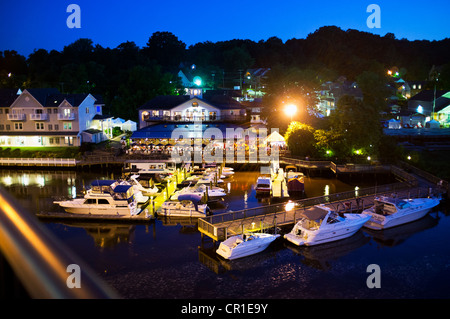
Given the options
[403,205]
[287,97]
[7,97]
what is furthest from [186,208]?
[7,97]

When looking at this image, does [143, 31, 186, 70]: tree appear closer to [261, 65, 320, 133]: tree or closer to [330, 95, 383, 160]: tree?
[261, 65, 320, 133]: tree

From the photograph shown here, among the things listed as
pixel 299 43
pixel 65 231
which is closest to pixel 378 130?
pixel 65 231

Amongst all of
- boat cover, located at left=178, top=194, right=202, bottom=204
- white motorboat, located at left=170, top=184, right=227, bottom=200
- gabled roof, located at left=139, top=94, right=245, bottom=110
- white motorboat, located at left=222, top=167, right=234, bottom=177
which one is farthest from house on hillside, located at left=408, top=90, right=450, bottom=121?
boat cover, located at left=178, top=194, right=202, bottom=204

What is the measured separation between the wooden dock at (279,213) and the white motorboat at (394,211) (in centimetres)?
142

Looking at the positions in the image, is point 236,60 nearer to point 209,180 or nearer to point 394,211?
point 209,180

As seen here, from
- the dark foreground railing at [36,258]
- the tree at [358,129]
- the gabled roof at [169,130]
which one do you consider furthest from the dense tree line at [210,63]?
the dark foreground railing at [36,258]

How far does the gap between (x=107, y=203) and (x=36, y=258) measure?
26.6m

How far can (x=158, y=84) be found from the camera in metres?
67.8

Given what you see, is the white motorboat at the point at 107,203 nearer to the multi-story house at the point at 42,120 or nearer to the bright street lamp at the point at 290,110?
the multi-story house at the point at 42,120

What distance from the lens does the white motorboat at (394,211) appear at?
25344mm

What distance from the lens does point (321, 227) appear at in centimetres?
2275

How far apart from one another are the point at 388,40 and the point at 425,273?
5074 inches
